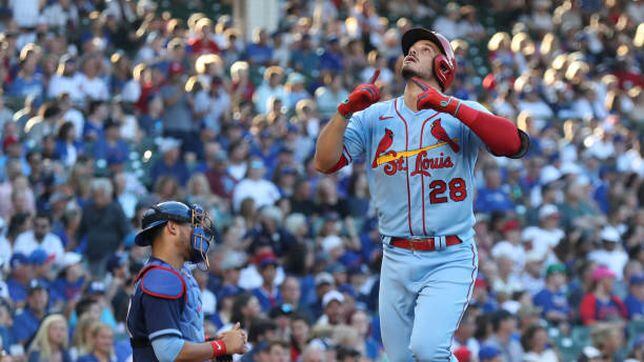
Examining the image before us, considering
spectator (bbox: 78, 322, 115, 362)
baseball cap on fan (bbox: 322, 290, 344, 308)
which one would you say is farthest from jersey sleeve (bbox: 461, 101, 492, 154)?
baseball cap on fan (bbox: 322, 290, 344, 308)

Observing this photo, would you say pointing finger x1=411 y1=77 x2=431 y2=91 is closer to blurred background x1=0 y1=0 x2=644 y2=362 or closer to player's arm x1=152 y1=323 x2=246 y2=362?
player's arm x1=152 y1=323 x2=246 y2=362

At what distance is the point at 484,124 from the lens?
6.13 metres

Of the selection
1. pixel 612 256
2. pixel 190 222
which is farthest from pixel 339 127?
pixel 612 256

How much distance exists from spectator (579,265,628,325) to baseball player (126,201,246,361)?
8.33 metres

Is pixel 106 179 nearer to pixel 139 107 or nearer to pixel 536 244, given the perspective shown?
pixel 139 107

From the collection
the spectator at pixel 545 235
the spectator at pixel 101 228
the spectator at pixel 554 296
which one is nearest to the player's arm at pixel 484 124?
the spectator at pixel 101 228

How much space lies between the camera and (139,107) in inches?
619

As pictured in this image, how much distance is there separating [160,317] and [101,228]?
23.1ft

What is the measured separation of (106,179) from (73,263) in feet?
5.43

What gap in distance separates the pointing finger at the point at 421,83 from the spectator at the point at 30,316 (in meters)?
4.85

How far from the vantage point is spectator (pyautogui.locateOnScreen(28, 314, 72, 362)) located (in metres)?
9.54

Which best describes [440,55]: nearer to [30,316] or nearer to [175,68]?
[30,316]

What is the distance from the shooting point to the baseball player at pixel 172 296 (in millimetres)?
5508

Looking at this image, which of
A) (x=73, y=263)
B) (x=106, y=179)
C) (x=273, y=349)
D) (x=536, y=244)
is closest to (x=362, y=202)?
(x=536, y=244)
